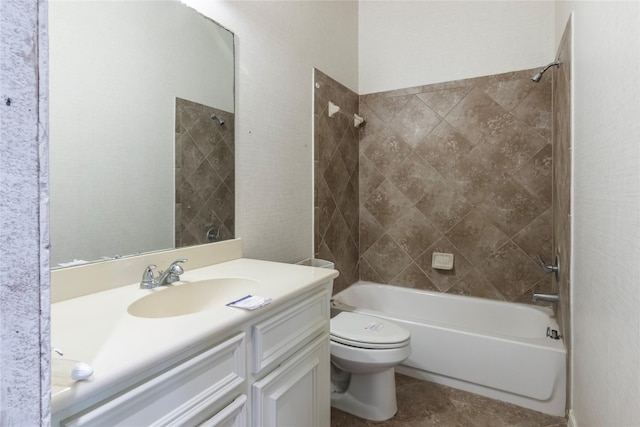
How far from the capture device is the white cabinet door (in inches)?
39.6

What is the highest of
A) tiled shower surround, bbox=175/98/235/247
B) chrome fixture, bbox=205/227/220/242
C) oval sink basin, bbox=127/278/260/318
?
tiled shower surround, bbox=175/98/235/247

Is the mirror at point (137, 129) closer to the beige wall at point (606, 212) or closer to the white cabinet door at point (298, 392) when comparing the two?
the white cabinet door at point (298, 392)

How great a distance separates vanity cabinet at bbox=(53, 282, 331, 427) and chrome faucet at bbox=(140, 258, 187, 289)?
0.43m

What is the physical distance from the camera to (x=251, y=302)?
96 cm

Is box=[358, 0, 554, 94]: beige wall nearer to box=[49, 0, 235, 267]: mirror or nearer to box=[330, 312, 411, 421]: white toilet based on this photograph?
box=[49, 0, 235, 267]: mirror

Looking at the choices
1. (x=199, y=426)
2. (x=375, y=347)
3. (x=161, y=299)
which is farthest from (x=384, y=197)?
(x=199, y=426)

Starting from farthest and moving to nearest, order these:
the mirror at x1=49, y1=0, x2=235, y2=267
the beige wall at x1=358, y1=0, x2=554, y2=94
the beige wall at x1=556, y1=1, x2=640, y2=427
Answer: the beige wall at x1=358, y1=0, x2=554, y2=94
the mirror at x1=49, y1=0, x2=235, y2=267
the beige wall at x1=556, y1=1, x2=640, y2=427

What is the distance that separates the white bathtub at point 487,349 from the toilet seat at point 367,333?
0.29 metres

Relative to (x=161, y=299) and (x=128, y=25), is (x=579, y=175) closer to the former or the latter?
(x=161, y=299)

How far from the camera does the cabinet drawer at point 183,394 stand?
63 cm

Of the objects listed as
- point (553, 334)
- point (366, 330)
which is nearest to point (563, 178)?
point (553, 334)

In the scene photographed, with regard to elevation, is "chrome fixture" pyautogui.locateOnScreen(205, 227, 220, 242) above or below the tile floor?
above

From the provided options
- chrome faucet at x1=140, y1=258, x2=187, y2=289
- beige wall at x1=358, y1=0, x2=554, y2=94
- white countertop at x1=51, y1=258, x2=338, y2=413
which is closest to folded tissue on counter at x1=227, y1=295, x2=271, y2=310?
white countertop at x1=51, y1=258, x2=338, y2=413

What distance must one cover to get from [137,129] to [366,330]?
1.43m
